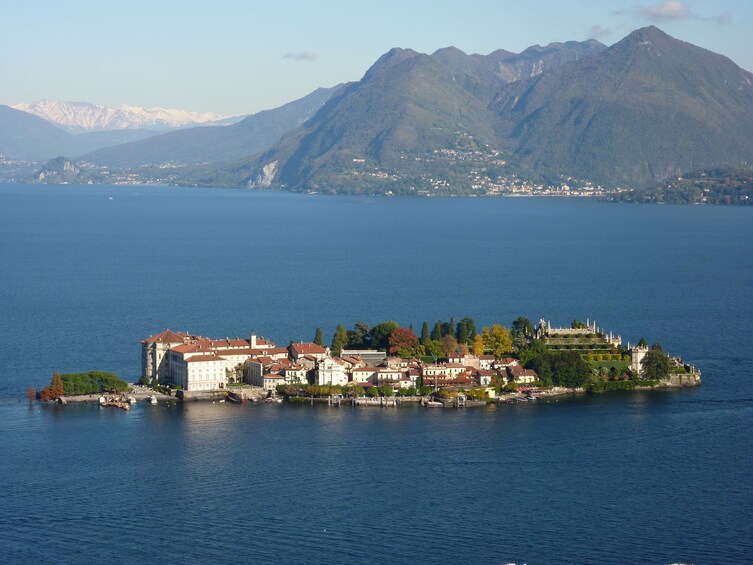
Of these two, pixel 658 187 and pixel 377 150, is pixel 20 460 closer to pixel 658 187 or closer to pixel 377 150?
pixel 658 187

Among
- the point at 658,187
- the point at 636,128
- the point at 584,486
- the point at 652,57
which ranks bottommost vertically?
A: the point at 584,486

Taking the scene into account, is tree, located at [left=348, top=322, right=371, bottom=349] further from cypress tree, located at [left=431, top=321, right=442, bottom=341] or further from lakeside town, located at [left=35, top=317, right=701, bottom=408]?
cypress tree, located at [left=431, top=321, right=442, bottom=341]

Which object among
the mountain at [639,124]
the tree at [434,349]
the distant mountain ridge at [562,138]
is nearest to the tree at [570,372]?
the tree at [434,349]

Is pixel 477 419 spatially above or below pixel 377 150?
below

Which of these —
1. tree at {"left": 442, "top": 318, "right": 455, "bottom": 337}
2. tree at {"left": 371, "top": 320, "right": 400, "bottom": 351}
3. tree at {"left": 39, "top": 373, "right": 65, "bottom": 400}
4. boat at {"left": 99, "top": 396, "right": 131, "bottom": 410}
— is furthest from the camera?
tree at {"left": 442, "top": 318, "right": 455, "bottom": 337}

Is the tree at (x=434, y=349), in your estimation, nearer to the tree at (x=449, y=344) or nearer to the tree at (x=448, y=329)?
the tree at (x=449, y=344)

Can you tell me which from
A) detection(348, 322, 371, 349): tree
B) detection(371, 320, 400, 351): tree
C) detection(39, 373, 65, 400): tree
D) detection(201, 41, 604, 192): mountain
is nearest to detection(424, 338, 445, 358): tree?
detection(371, 320, 400, 351): tree

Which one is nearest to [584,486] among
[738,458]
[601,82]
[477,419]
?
[738,458]
